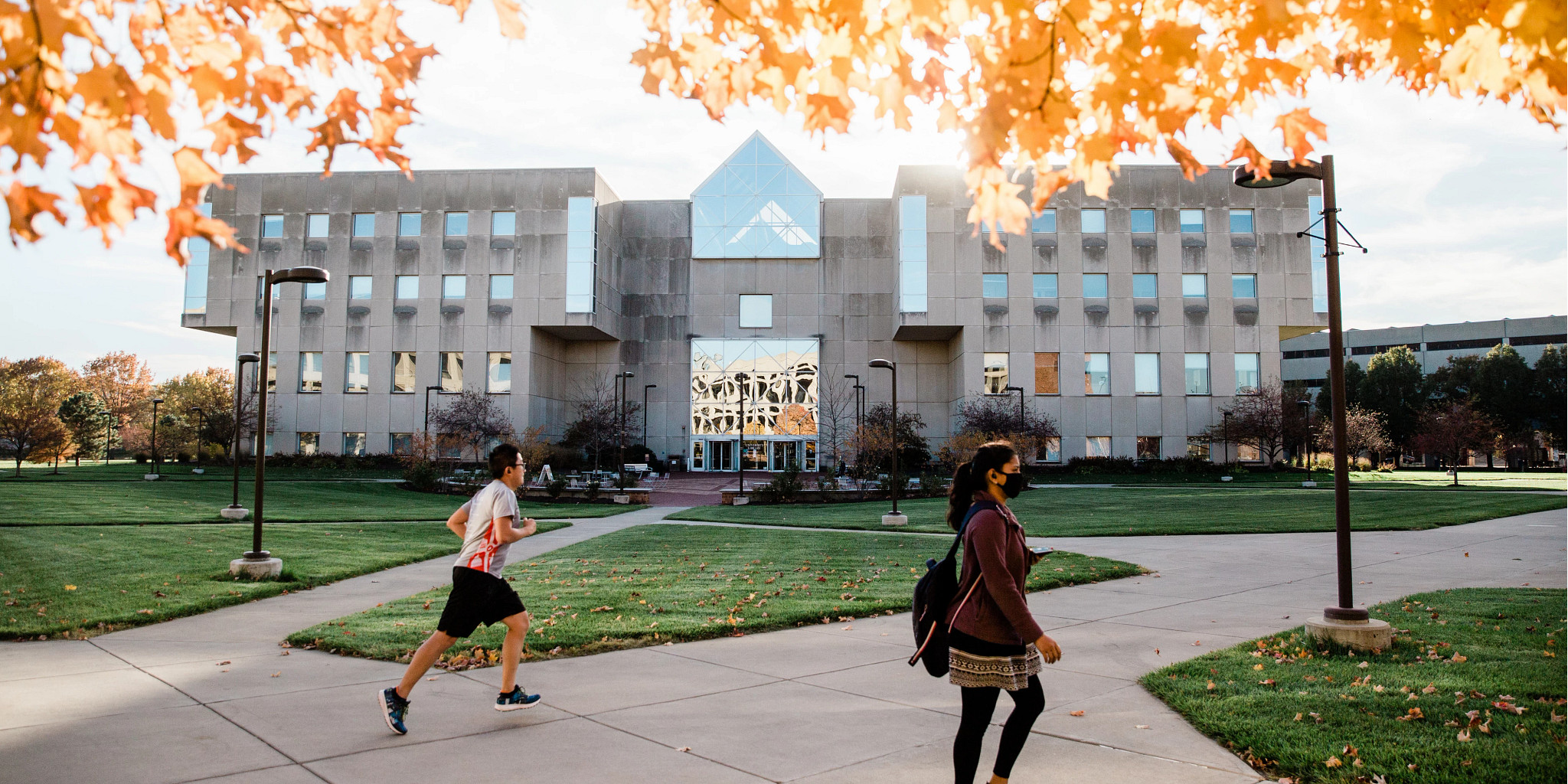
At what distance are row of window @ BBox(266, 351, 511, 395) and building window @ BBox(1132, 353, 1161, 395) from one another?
36996 millimetres

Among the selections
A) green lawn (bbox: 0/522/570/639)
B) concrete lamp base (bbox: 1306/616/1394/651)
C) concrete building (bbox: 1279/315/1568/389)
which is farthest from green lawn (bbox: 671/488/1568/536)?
concrete building (bbox: 1279/315/1568/389)

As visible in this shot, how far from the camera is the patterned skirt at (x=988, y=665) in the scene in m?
4.24

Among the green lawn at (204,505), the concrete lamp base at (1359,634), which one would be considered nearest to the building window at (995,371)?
the green lawn at (204,505)

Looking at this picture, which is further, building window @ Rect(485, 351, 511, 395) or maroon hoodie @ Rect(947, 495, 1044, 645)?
building window @ Rect(485, 351, 511, 395)

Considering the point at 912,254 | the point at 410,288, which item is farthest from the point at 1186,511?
the point at 410,288

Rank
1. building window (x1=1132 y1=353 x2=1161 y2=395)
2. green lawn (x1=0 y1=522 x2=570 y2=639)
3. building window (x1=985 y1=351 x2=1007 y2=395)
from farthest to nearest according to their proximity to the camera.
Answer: building window (x1=1132 y1=353 x2=1161 y2=395), building window (x1=985 y1=351 x2=1007 y2=395), green lawn (x1=0 y1=522 x2=570 y2=639)

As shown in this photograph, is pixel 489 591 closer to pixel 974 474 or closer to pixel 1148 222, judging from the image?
pixel 974 474

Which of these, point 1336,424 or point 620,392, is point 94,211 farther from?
point 620,392

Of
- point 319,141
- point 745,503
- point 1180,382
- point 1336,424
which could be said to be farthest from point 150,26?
point 1180,382

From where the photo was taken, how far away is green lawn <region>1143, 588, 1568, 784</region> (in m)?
4.73

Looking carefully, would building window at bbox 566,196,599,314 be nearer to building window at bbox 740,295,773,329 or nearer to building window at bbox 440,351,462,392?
building window at bbox 440,351,462,392

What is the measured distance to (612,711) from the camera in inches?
239

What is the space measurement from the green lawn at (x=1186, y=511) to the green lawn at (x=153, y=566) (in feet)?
34.7

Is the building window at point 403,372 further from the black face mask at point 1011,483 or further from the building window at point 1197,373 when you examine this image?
the black face mask at point 1011,483
